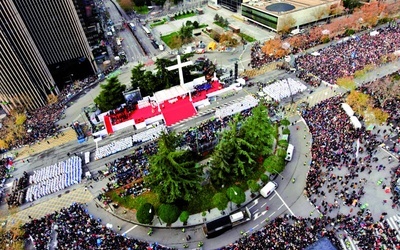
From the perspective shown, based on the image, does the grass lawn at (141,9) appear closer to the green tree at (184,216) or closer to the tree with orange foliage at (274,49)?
the tree with orange foliage at (274,49)

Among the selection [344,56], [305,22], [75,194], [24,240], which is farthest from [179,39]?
[24,240]

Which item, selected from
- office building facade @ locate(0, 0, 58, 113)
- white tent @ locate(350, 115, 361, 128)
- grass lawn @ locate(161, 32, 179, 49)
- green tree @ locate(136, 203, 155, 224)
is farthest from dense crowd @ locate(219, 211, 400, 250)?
grass lawn @ locate(161, 32, 179, 49)

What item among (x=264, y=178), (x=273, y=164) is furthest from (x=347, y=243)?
(x=273, y=164)

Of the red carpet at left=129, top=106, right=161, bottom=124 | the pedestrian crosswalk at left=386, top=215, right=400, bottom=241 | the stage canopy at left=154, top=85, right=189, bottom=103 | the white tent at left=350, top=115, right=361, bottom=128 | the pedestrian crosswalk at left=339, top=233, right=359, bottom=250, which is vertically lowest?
the pedestrian crosswalk at left=386, top=215, right=400, bottom=241

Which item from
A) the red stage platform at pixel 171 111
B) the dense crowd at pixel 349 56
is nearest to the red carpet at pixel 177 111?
the red stage platform at pixel 171 111

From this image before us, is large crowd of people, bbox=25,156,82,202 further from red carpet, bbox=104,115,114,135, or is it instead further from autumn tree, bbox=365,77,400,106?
autumn tree, bbox=365,77,400,106

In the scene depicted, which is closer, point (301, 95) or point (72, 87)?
point (301, 95)

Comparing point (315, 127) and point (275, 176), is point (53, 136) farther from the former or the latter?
point (315, 127)
